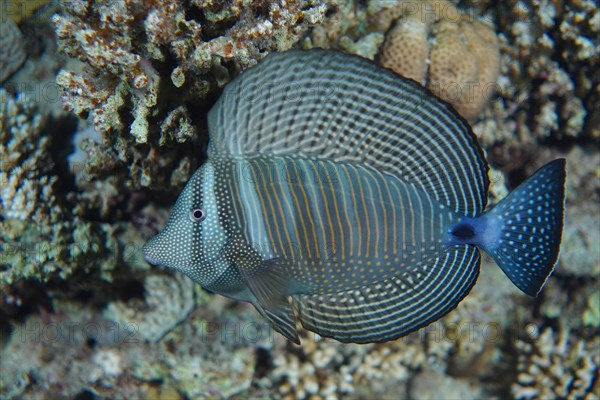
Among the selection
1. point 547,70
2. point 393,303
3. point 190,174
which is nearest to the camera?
point 393,303

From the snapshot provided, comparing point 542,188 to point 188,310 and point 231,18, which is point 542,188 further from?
point 188,310

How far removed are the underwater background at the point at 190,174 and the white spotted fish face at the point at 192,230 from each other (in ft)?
1.53

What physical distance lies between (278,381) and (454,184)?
2.69m

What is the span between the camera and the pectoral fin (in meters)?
2.45

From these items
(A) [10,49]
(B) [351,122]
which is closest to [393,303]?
(B) [351,122]

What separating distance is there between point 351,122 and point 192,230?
43.6 inches

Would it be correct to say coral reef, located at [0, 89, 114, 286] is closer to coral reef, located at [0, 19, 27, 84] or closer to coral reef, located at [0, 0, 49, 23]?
coral reef, located at [0, 19, 27, 84]

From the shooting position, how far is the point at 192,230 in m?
2.40

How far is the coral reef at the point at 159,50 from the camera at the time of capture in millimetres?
2357

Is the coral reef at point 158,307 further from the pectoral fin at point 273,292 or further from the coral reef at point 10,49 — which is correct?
the coral reef at point 10,49

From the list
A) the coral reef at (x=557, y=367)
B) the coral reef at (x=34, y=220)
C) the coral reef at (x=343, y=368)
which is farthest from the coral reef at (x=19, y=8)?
the coral reef at (x=557, y=367)

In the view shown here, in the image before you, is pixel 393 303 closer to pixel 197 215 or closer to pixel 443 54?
pixel 197 215

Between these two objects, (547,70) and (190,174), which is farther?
(547,70)

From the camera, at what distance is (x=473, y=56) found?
3.46 m
